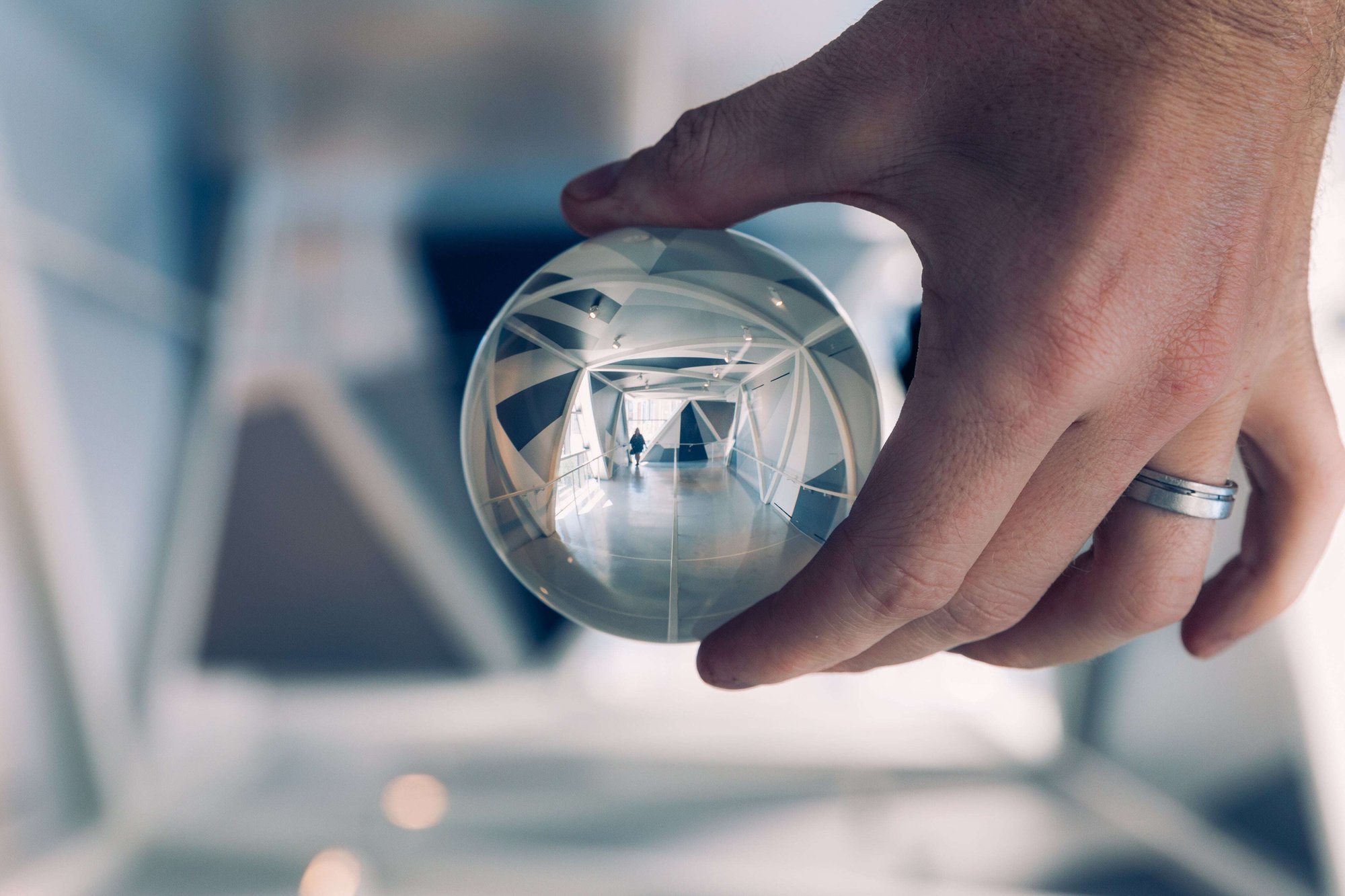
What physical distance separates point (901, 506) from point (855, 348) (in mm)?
222

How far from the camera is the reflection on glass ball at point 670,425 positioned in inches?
28.4

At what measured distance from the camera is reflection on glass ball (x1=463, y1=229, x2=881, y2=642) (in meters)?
0.72

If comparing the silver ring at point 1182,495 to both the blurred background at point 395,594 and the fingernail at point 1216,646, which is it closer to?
the fingernail at point 1216,646

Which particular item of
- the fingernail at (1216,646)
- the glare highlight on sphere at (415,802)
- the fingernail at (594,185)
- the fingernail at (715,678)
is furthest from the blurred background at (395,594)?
the fingernail at (715,678)

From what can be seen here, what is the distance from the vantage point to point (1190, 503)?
747 mm

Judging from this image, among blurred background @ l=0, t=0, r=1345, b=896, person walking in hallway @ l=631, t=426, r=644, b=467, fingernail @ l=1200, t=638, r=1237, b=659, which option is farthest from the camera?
blurred background @ l=0, t=0, r=1345, b=896

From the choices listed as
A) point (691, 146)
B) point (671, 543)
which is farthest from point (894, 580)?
point (691, 146)

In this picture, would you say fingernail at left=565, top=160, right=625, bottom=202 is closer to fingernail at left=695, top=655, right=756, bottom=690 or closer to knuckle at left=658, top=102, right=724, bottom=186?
knuckle at left=658, top=102, right=724, bottom=186

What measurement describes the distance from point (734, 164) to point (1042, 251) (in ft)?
0.97

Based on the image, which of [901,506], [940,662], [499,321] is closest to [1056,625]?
[901,506]

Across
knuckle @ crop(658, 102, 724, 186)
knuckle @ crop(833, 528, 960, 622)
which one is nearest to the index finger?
knuckle @ crop(833, 528, 960, 622)

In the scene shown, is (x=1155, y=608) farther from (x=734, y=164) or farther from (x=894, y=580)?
(x=734, y=164)

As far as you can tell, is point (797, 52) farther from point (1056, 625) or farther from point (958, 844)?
point (958, 844)

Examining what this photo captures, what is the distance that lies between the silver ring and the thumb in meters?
0.38
